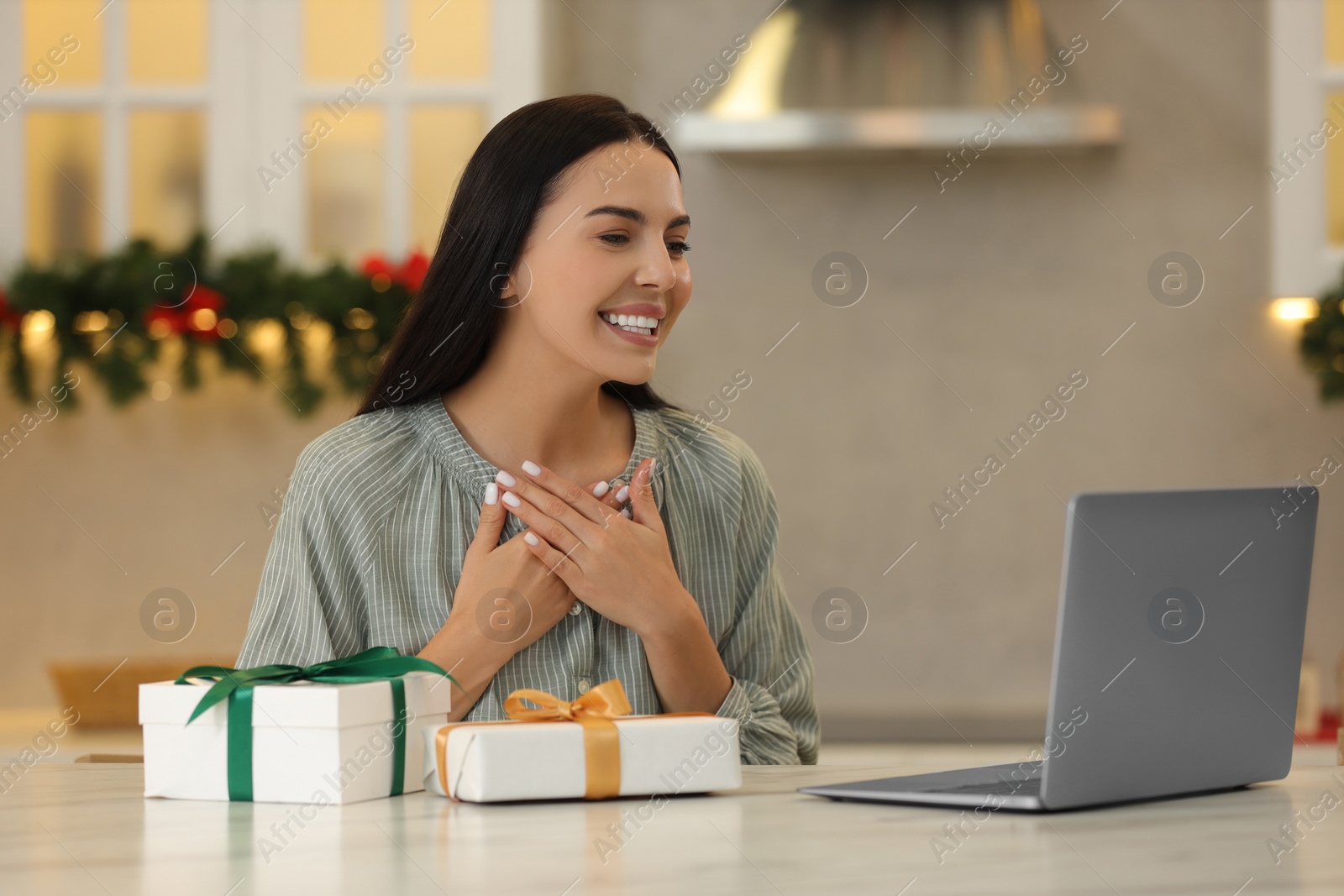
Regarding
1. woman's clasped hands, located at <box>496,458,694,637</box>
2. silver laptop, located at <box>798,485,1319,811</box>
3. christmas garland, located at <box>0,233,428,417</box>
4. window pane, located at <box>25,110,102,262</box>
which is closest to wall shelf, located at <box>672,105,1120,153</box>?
christmas garland, located at <box>0,233,428,417</box>

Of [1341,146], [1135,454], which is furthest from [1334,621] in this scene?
[1341,146]

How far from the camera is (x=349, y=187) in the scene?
2783mm

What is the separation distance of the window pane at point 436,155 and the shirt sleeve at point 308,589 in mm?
1540

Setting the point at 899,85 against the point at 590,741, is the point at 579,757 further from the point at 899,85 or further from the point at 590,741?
the point at 899,85

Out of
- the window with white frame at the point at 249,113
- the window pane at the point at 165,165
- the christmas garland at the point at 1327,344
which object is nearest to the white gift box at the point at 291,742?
the window with white frame at the point at 249,113

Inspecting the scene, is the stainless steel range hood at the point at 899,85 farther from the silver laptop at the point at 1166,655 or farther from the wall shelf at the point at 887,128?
the silver laptop at the point at 1166,655

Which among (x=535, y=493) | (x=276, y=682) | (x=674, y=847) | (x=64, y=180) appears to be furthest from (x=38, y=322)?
(x=674, y=847)

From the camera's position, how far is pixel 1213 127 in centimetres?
282

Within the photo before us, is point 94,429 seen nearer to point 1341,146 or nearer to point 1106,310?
point 1106,310

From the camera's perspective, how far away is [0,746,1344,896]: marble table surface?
2.07 ft

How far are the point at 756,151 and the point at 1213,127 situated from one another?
962 millimetres

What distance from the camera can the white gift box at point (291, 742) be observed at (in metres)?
0.85

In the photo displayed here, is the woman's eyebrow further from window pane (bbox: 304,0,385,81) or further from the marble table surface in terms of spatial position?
window pane (bbox: 304,0,385,81)

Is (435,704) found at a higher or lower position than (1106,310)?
lower
